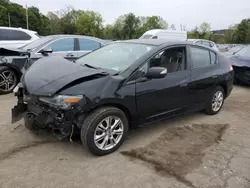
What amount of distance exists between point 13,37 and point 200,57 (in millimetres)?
7738

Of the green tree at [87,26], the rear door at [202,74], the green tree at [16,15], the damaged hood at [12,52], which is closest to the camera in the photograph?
the rear door at [202,74]

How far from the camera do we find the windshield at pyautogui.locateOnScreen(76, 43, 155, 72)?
3.78 metres

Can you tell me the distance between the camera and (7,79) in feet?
20.1

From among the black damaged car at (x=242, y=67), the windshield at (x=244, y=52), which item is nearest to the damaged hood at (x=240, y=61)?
the black damaged car at (x=242, y=67)

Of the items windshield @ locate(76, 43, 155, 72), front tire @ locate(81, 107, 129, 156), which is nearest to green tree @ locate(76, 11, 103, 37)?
windshield @ locate(76, 43, 155, 72)

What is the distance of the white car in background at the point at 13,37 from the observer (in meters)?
9.46

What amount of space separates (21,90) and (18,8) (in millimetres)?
64107

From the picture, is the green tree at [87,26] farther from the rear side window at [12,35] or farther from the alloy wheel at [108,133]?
the alloy wheel at [108,133]

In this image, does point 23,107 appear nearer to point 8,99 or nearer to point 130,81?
point 130,81

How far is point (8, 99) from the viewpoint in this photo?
229 inches

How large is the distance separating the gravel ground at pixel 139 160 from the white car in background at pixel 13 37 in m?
5.90

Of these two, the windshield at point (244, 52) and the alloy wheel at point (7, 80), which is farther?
the windshield at point (244, 52)

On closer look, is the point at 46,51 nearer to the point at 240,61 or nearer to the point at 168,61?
the point at 168,61

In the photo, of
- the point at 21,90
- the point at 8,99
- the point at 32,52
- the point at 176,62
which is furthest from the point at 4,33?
the point at 176,62
